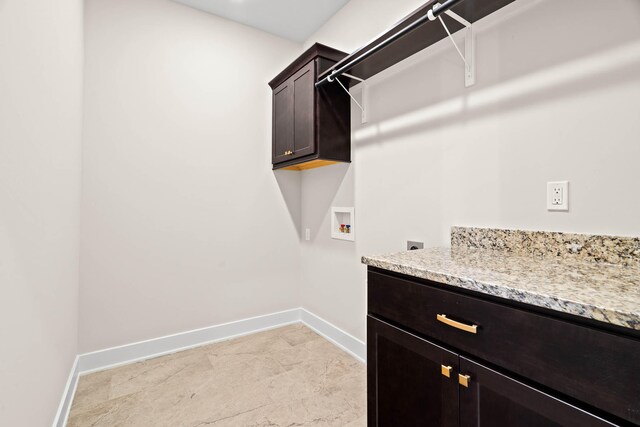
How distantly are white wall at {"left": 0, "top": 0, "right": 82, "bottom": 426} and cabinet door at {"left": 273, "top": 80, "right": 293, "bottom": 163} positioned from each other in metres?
1.34

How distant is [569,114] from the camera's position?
117cm

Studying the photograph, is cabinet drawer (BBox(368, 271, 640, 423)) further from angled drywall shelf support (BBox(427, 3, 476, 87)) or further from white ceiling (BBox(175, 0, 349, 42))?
white ceiling (BBox(175, 0, 349, 42))

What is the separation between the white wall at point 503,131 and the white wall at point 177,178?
880 mm

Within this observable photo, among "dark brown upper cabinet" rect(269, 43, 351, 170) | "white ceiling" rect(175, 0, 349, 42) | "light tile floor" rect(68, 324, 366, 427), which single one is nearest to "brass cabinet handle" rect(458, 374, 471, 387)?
"light tile floor" rect(68, 324, 366, 427)

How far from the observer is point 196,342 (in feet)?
7.91

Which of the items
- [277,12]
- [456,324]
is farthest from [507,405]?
[277,12]

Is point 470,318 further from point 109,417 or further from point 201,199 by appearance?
point 201,199

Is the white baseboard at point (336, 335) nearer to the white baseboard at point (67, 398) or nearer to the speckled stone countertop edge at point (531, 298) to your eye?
the speckled stone countertop edge at point (531, 298)

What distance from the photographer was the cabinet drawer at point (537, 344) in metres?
0.60

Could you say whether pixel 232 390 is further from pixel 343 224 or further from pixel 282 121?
pixel 282 121

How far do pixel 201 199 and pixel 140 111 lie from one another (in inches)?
30.1

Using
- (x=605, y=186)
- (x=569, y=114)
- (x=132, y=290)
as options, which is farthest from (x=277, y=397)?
(x=569, y=114)

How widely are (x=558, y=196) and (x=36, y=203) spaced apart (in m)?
2.04

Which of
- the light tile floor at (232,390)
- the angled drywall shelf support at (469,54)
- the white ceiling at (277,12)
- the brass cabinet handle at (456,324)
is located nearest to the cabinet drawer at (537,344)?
the brass cabinet handle at (456,324)
